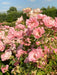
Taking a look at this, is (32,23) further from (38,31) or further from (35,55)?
(35,55)

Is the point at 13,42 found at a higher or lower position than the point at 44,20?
lower

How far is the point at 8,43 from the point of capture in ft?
8.80

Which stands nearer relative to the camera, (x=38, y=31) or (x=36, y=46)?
(x=38, y=31)

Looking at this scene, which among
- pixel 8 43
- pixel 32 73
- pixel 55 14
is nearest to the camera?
pixel 32 73

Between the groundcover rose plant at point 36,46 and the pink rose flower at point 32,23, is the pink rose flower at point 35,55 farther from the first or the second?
the pink rose flower at point 32,23

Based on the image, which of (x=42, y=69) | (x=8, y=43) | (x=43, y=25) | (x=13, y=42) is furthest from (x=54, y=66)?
(x=8, y=43)

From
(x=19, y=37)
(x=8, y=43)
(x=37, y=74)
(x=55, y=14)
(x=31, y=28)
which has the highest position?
(x=31, y=28)

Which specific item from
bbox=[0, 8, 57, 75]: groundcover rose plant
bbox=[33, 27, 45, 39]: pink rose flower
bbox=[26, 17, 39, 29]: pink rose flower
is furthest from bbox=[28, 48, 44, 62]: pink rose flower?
bbox=[26, 17, 39, 29]: pink rose flower

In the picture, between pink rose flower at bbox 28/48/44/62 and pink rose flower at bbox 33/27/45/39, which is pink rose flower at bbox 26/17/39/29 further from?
pink rose flower at bbox 28/48/44/62

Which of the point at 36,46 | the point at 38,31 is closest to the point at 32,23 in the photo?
the point at 38,31

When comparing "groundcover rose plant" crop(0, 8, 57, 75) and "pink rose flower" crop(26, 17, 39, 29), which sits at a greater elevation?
"pink rose flower" crop(26, 17, 39, 29)

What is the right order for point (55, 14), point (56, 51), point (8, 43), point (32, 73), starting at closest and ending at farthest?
point (32, 73) → point (56, 51) → point (8, 43) → point (55, 14)

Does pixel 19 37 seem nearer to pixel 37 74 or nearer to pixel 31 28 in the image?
pixel 31 28

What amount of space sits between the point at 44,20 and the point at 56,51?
467mm
